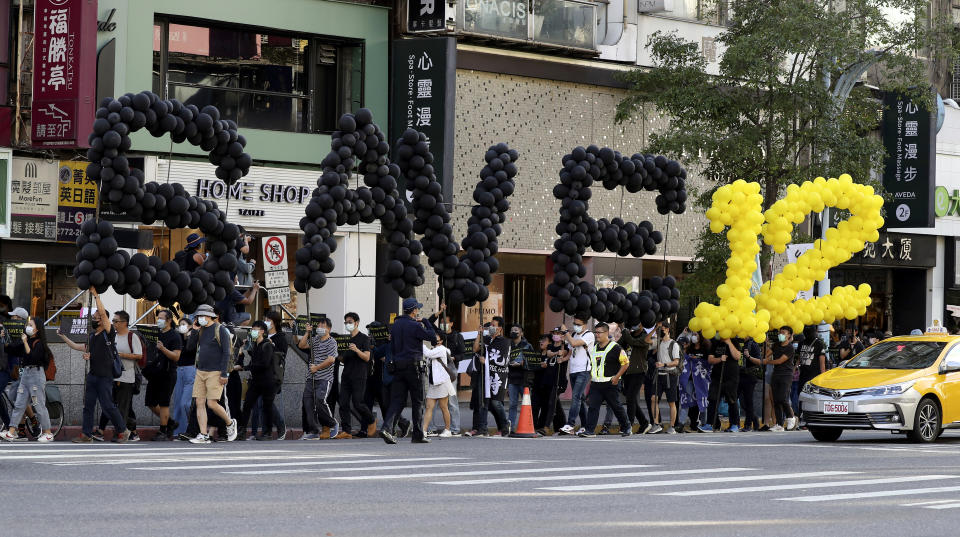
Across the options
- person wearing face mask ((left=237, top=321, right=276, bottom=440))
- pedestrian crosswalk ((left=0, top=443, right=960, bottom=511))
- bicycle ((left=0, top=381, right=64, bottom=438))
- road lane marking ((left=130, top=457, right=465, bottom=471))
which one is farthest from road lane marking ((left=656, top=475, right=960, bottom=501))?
bicycle ((left=0, top=381, right=64, bottom=438))

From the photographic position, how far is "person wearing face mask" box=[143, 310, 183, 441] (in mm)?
22453

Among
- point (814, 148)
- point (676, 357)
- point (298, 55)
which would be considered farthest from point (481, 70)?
point (676, 357)

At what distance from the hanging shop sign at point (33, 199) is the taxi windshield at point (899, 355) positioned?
13393 mm

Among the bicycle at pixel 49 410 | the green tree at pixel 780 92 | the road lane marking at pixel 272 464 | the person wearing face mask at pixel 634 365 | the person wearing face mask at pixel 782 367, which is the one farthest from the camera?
the green tree at pixel 780 92

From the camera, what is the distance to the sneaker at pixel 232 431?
2217cm

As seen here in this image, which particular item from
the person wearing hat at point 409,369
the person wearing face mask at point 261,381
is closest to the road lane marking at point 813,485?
the person wearing hat at point 409,369

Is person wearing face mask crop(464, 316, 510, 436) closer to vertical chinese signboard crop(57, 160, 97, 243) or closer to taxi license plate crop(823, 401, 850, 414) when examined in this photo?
taxi license plate crop(823, 401, 850, 414)

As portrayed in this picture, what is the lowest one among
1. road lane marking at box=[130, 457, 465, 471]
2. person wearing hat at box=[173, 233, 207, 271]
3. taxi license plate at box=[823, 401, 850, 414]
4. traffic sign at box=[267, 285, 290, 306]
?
road lane marking at box=[130, 457, 465, 471]

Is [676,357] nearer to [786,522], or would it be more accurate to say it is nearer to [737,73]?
[737,73]

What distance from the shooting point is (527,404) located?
79.3ft

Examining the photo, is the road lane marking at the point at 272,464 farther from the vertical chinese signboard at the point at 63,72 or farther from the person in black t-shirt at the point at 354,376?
the vertical chinese signboard at the point at 63,72

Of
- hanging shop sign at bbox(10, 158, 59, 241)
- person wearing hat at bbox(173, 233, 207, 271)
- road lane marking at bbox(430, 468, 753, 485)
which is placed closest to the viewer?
road lane marking at bbox(430, 468, 753, 485)

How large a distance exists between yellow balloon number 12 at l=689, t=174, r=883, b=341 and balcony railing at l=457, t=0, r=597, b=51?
734 centimetres

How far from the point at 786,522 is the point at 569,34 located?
22703 mm
